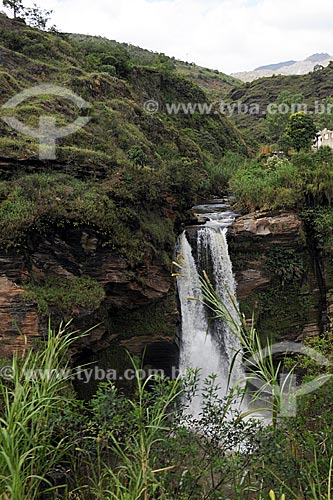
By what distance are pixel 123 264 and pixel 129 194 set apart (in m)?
1.69

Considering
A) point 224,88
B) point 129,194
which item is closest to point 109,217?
point 129,194

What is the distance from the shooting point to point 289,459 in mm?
3660

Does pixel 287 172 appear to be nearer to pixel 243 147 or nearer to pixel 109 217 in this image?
pixel 109 217

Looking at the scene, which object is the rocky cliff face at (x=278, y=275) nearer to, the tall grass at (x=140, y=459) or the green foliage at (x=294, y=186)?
the green foliage at (x=294, y=186)

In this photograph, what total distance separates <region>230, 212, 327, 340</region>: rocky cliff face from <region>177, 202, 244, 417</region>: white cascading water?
55 centimetres

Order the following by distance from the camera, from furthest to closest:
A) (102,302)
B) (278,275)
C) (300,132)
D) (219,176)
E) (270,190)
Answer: (219,176)
(300,132)
(270,190)
(278,275)
(102,302)

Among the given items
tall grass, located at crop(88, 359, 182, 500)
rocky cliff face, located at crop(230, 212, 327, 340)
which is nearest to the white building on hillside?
rocky cliff face, located at crop(230, 212, 327, 340)

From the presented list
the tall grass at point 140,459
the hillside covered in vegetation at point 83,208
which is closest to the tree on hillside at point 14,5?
the hillside covered in vegetation at point 83,208

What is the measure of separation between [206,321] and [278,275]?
287 centimetres

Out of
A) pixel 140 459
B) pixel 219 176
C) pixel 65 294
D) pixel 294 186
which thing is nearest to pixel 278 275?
pixel 294 186

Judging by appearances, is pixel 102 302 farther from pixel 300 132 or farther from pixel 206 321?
pixel 300 132

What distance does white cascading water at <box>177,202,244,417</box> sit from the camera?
432 inches

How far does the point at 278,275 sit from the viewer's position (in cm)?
1249

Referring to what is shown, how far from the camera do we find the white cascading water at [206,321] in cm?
1097
